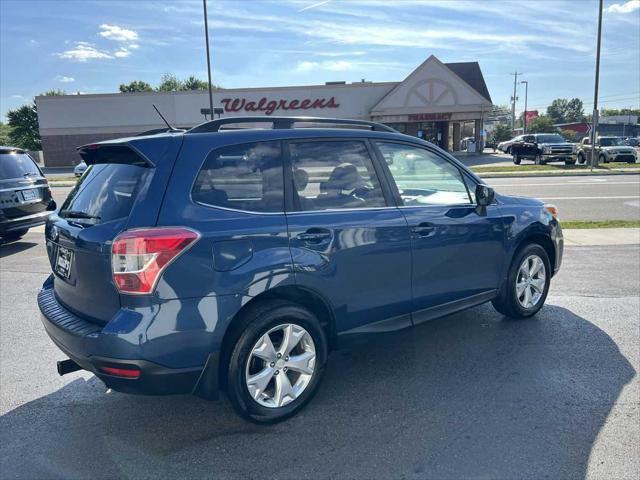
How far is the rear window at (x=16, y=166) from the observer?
869 cm

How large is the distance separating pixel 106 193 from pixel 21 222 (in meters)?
6.69

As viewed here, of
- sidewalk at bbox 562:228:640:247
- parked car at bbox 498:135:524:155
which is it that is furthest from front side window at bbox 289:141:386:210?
parked car at bbox 498:135:524:155

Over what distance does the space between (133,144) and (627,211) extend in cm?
1278

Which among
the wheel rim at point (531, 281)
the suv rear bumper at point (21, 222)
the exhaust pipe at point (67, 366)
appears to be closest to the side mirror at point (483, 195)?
the wheel rim at point (531, 281)

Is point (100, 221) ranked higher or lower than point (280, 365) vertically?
higher

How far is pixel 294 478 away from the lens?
278 cm

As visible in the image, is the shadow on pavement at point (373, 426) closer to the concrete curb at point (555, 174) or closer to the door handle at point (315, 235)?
the door handle at point (315, 235)

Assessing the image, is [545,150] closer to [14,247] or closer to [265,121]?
[14,247]

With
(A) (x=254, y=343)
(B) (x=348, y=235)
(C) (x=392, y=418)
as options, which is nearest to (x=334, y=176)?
(B) (x=348, y=235)

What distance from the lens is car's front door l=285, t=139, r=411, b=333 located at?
337 cm

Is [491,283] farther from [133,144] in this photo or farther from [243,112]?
[243,112]

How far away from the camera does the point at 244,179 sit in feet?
10.6

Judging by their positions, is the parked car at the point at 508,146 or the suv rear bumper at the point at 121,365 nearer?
the suv rear bumper at the point at 121,365

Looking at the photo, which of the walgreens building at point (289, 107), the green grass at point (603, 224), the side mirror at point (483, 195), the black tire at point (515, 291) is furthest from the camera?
the walgreens building at point (289, 107)
